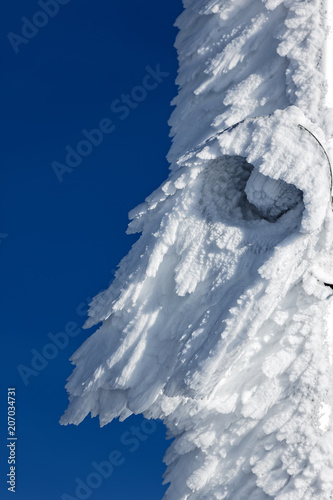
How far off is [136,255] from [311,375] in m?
0.26

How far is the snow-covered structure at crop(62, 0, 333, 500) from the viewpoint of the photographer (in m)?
0.78

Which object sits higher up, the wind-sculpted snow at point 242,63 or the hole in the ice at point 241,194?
the wind-sculpted snow at point 242,63

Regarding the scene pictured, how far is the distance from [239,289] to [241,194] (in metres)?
0.13

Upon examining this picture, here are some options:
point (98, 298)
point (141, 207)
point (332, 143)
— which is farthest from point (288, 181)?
point (98, 298)

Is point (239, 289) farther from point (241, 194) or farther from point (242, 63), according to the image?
point (242, 63)

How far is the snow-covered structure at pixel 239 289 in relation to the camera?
78 centimetres

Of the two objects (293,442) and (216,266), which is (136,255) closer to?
(216,266)

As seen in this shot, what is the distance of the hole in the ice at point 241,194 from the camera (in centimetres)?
81

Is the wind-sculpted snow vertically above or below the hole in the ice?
above

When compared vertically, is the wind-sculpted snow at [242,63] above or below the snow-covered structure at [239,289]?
above

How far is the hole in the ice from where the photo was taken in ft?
2.65

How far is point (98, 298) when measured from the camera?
3.09ft

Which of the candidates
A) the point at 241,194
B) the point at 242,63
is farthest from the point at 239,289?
the point at 242,63

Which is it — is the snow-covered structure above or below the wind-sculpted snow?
below
